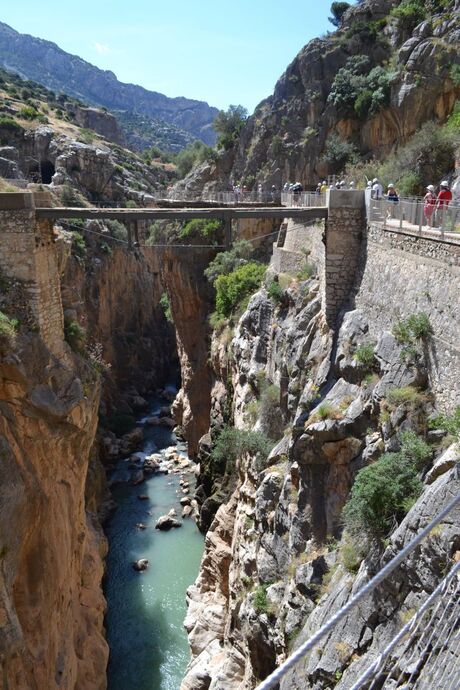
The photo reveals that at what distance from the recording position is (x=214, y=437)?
28.0 meters

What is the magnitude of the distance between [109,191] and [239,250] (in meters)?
25.7

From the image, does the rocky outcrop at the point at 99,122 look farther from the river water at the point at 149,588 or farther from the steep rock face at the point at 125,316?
the river water at the point at 149,588

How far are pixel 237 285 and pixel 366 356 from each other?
15.6 meters

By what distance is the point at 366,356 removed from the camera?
13.3m

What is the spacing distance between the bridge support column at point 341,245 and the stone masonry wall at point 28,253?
8372 mm

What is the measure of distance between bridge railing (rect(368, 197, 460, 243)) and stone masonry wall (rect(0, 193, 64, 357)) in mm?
9528

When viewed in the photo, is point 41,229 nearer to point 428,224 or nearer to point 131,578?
point 428,224

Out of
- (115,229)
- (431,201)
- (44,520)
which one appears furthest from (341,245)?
(115,229)

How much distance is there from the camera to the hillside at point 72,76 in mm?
157000

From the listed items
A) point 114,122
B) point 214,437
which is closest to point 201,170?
point 214,437

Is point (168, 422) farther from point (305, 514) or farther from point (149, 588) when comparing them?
point (305, 514)

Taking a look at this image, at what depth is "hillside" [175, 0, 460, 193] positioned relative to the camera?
2598 centimetres

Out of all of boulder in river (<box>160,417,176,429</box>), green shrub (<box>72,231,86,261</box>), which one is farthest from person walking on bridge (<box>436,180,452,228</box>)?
green shrub (<box>72,231,86,261</box>)

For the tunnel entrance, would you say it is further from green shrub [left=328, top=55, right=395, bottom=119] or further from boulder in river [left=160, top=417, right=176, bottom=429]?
green shrub [left=328, top=55, right=395, bottom=119]
